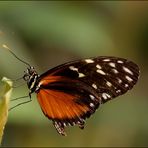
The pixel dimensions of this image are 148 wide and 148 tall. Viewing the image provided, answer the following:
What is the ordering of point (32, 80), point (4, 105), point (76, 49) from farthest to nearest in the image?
point (76, 49), point (32, 80), point (4, 105)

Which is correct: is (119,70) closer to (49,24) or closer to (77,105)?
(77,105)

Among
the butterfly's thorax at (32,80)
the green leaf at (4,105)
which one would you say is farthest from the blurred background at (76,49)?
the green leaf at (4,105)

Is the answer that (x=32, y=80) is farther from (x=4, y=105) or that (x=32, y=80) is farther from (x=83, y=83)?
(x=4, y=105)

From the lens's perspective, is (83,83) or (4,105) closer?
(4,105)

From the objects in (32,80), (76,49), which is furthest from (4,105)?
(76,49)

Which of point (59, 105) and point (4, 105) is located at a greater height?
point (4, 105)

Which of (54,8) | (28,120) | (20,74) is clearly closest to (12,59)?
(20,74)

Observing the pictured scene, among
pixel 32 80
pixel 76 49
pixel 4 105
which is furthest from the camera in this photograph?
pixel 76 49
